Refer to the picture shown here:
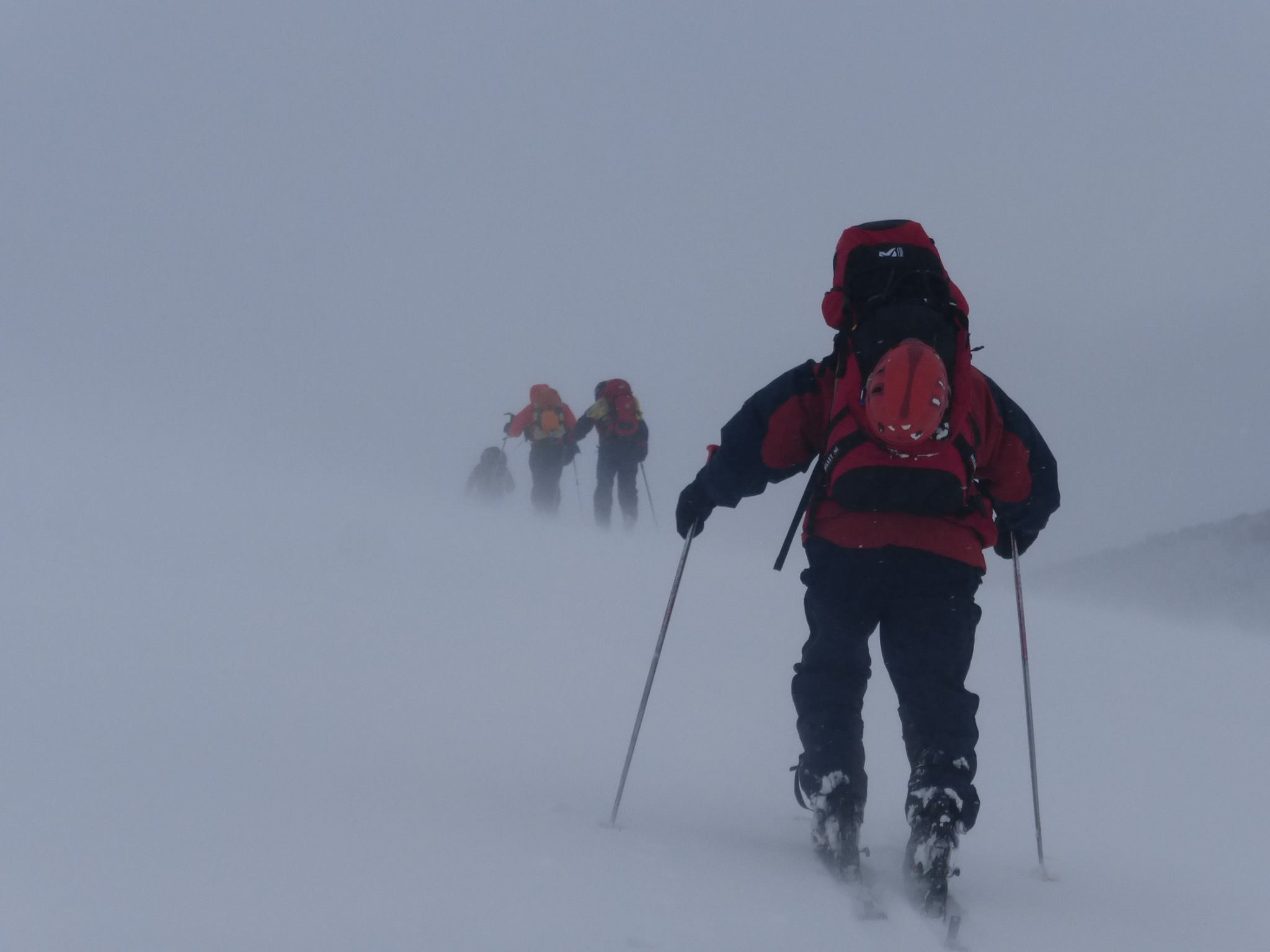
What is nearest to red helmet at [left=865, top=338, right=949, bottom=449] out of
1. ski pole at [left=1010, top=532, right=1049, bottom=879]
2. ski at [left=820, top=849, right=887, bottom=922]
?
ski pole at [left=1010, top=532, right=1049, bottom=879]

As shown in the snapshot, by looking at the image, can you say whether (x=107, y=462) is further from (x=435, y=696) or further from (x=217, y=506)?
(x=435, y=696)

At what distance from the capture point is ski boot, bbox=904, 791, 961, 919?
281 centimetres

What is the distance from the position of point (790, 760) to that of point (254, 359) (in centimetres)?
17795

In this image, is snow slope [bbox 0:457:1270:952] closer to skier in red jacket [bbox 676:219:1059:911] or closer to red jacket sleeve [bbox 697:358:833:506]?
skier in red jacket [bbox 676:219:1059:911]

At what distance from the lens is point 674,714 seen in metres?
4.83

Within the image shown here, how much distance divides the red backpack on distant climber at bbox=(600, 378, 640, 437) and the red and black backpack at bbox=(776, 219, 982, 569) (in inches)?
349

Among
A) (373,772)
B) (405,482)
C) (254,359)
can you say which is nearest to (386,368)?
(254,359)

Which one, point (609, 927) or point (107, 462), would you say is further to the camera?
point (107, 462)

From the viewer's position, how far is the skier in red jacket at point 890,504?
3.04 m

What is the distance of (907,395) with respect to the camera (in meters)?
2.98

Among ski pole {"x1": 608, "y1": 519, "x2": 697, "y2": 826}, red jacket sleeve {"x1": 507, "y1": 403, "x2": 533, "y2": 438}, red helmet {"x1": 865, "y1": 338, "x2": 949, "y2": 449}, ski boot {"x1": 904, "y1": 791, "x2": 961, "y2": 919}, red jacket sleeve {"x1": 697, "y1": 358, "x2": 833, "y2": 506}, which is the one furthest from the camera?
red jacket sleeve {"x1": 507, "y1": 403, "x2": 533, "y2": 438}

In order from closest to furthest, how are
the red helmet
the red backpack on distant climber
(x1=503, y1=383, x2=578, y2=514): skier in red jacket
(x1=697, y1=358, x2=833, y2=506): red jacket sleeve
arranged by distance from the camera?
the red helmet < (x1=697, y1=358, x2=833, y2=506): red jacket sleeve < the red backpack on distant climber < (x1=503, y1=383, x2=578, y2=514): skier in red jacket

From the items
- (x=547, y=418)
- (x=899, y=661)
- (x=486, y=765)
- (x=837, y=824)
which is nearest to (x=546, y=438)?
(x=547, y=418)

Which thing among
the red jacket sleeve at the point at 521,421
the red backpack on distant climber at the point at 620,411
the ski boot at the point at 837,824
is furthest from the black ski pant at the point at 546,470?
the ski boot at the point at 837,824
